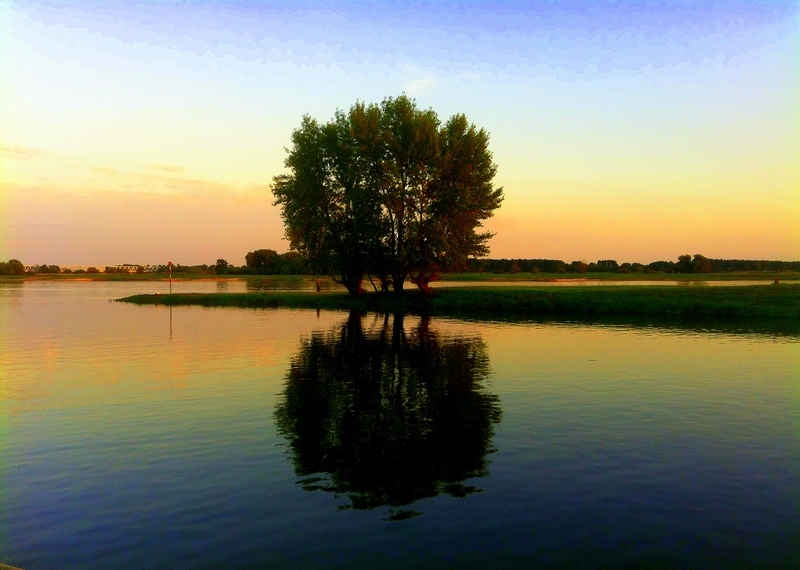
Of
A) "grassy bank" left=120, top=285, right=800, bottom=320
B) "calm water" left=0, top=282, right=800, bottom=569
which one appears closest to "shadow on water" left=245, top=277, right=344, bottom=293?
"grassy bank" left=120, top=285, right=800, bottom=320

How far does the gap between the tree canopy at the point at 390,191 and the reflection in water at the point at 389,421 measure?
32.1 m

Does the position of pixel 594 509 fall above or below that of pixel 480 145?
below

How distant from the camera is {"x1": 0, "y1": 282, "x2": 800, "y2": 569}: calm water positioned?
977 cm

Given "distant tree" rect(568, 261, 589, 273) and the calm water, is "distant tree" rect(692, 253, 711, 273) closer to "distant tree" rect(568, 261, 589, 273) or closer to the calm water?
"distant tree" rect(568, 261, 589, 273)

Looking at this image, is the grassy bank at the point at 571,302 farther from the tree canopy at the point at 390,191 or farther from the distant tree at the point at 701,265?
the distant tree at the point at 701,265

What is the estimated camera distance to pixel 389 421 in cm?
1794

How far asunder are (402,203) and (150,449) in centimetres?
5182

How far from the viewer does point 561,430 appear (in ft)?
55.1

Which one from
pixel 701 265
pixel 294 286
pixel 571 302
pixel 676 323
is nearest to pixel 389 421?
pixel 676 323

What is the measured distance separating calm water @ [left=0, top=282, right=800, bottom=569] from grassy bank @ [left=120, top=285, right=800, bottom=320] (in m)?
27.1

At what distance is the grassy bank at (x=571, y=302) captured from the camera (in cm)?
5562

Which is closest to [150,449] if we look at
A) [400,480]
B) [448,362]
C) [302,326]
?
[400,480]

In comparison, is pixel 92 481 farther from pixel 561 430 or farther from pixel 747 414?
pixel 747 414

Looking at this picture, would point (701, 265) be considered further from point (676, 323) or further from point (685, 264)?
point (676, 323)
